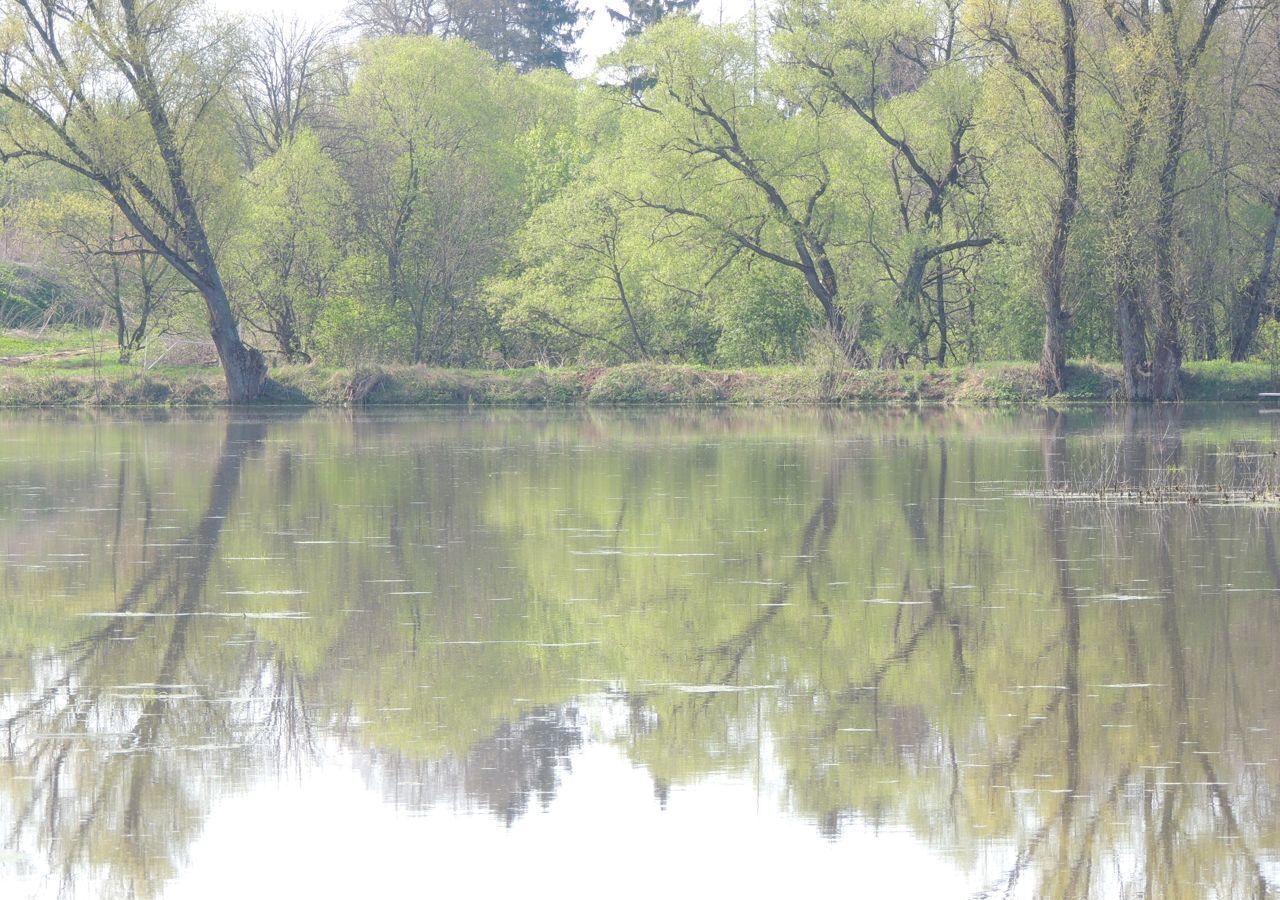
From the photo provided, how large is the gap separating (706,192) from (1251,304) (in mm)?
14990

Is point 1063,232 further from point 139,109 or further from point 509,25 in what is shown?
point 509,25

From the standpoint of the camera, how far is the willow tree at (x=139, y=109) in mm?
40688

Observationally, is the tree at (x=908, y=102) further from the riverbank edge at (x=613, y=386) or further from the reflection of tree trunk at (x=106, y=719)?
the reflection of tree trunk at (x=106, y=719)

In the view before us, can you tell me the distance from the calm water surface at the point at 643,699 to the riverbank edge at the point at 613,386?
26.5 m

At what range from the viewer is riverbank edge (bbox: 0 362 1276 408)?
43.7 m

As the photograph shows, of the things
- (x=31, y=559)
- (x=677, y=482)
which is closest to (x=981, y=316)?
(x=677, y=482)

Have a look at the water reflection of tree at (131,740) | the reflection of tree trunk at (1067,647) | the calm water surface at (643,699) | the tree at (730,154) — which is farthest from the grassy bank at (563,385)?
the water reflection of tree at (131,740)

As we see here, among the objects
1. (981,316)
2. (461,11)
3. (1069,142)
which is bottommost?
(981,316)

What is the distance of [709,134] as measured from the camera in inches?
1839

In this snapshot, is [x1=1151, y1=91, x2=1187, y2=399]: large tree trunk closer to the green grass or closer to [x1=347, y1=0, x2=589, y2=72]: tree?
the green grass

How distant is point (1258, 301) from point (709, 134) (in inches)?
603

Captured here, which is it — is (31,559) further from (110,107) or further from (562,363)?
(562,363)

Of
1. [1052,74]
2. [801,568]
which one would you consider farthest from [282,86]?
[801,568]

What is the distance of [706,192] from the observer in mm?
47531
